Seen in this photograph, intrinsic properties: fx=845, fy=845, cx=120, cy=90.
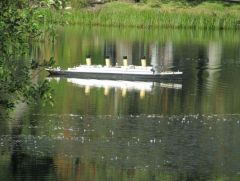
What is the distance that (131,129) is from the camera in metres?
32.0

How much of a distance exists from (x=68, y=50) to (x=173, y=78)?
1447 centimetres

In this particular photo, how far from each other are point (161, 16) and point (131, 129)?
51342 millimetres

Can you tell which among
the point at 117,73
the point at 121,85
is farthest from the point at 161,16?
the point at 121,85

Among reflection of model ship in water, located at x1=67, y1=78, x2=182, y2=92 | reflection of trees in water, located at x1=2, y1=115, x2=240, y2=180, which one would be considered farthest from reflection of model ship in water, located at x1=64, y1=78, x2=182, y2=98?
reflection of trees in water, located at x1=2, y1=115, x2=240, y2=180

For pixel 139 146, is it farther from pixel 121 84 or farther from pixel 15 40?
pixel 121 84

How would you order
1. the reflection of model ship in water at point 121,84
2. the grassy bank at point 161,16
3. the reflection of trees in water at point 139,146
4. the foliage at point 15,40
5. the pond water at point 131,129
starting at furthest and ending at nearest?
the grassy bank at point 161,16
the reflection of model ship in water at point 121,84
the pond water at point 131,129
the reflection of trees in water at point 139,146
the foliage at point 15,40

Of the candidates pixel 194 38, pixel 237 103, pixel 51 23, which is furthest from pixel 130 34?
pixel 51 23

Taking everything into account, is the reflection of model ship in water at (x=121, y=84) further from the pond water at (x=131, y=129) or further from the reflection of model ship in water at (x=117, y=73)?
the reflection of model ship in water at (x=117, y=73)

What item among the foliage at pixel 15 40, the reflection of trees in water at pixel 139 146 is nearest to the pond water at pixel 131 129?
the reflection of trees in water at pixel 139 146

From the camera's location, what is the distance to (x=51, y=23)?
1802 centimetres

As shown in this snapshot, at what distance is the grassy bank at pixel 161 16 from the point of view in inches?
3191

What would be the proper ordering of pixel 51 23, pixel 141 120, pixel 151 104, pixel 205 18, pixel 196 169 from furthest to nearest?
pixel 205 18, pixel 151 104, pixel 141 120, pixel 196 169, pixel 51 23

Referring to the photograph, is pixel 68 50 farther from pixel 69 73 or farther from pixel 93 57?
pixel 69 73

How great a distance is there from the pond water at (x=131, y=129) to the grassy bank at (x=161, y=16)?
23.3 meters
